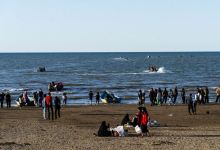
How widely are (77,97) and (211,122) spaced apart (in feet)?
67.4

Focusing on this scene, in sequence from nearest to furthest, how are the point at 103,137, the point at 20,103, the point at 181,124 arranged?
the point at 103,137 → the point at 181,124 → the point at 20,103

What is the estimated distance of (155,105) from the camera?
30750 mm

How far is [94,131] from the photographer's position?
1819 cm

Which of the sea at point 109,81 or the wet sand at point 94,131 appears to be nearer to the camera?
the wet sand at point 94,131

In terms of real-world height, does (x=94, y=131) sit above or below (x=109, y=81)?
below

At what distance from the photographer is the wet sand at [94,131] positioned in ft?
48.6

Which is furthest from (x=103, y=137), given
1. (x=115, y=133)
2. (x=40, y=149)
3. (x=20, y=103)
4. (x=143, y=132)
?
(x=20, y=103)

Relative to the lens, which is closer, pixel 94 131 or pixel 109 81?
pixel 94 131

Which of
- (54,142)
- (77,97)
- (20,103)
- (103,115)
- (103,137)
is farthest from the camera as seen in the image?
(77,97)

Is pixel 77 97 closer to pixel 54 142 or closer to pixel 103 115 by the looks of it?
pixel 103 115

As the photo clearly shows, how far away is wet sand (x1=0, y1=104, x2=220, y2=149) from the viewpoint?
1481 centimetres

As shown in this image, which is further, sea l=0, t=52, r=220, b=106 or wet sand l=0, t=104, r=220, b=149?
sea l=0, t=52, r=220, b=106

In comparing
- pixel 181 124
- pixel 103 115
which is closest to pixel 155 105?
pixel 103 115

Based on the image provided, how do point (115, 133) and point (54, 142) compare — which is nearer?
point (54, 142)
